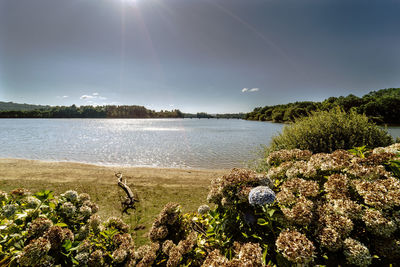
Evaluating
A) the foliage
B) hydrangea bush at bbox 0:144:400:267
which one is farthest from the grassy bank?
hydrangea bush at bbox 0:144:400:267

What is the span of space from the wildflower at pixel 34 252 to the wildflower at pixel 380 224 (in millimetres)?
3547

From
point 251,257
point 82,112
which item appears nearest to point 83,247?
point 251,257

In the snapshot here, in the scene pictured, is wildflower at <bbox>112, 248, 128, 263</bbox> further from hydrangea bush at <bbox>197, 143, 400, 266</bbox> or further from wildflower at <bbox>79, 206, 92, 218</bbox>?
hydrangea bush at <bbox>197, 143, 400, 266</bbox>

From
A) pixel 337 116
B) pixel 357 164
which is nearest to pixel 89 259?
pixel 357 164

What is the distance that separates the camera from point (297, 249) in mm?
1450

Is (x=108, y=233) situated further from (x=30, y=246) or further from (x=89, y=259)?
(x=30, y=246)

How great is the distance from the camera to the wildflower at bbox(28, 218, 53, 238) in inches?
77.9

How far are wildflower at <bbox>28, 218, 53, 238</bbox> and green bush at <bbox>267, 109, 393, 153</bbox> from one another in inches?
309

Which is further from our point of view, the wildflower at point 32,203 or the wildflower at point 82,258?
the wildflower at point 32,203

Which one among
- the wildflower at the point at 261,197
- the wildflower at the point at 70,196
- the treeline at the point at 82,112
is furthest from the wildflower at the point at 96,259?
the treeline at the point at 82,112

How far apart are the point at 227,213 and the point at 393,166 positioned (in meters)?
2.41

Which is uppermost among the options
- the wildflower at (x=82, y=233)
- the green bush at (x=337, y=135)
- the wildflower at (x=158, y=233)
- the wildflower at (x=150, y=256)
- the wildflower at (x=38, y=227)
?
the green bush at (x=337, y=135)

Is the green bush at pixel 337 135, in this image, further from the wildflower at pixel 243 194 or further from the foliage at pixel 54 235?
the foliage at pixel 54 235

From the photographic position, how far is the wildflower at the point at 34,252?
1722mm
